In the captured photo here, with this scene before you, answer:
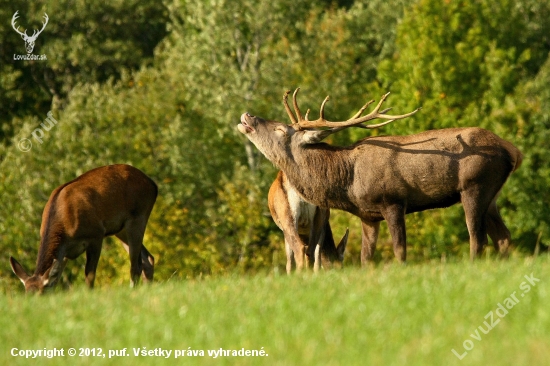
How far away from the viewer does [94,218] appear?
583 inches

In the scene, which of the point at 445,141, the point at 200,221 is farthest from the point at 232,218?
the point at 445,141

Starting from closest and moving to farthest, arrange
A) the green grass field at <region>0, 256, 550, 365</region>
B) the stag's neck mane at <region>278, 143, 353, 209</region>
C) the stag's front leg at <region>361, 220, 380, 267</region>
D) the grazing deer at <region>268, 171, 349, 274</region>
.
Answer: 1. the green grass field at <region>0, 256, 550, 365</region>
2. the stag's neck mane at <region>278, 143, 353, 209</region>
3. the stag's front leg at <region>361, 220, 380, 267</region>
4. the grazing deer at <region>268, 171, 349, 274</region>

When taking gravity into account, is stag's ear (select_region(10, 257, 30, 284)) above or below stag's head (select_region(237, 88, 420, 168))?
below

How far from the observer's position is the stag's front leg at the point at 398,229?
12344 millimetres

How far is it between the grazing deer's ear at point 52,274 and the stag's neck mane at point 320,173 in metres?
3.10

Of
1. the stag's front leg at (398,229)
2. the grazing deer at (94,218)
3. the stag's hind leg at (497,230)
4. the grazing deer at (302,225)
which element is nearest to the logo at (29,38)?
the grazing deer at (94,218)

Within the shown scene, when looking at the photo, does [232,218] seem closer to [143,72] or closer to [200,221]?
[200,221]

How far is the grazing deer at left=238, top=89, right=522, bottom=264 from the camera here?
12.2 meters

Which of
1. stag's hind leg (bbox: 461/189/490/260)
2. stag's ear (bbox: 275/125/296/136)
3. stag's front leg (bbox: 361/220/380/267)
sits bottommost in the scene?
stag's front leg (bbox: 361/220/380/267)

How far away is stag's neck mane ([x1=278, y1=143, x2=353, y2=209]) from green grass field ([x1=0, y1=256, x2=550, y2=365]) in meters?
2.91

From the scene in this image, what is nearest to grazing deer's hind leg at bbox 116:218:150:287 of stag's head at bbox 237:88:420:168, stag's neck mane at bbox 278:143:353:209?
stag's head at bbox 237:88:420:168

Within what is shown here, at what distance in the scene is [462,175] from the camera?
1223cm

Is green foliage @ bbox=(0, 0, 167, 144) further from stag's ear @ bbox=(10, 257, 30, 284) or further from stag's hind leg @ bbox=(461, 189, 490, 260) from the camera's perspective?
stag's hind leg @ bbox=(461, 189, 490, 260)

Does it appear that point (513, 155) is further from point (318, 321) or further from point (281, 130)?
point (318, 321)
